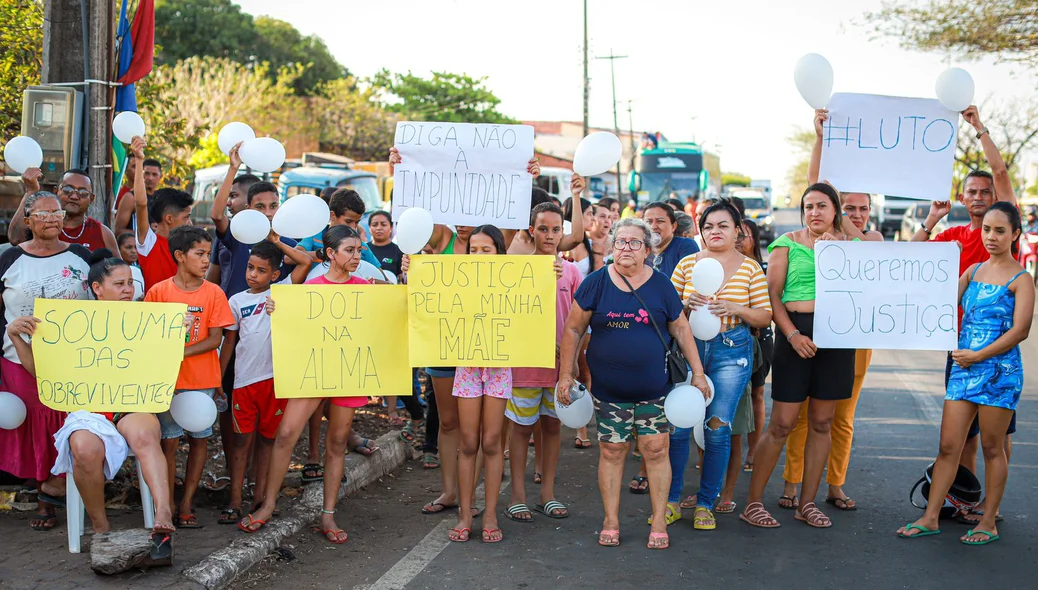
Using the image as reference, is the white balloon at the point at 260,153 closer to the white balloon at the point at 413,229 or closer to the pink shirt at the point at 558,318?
the white balloon at the point at 413,229

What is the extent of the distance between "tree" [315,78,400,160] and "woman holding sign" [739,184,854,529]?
3866cm

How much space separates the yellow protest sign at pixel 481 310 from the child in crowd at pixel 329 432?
39 centimetres

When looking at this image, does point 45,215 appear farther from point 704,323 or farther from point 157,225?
point 704,323

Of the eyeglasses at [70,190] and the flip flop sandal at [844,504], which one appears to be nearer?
the eyeglasses at [70,190]

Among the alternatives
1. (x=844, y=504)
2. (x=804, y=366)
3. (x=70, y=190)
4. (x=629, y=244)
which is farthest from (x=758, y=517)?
(x=70, y=190)

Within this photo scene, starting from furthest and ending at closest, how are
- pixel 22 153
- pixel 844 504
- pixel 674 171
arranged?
pixel 674 171 → pixel 844 504 → pixel 22 153

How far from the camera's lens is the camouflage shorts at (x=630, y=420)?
5082 millimetres

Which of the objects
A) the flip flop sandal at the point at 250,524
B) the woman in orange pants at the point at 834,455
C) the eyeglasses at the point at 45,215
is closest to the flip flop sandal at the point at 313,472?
the flip flop sandal at the point at 250,524

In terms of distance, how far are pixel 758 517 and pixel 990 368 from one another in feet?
5.07

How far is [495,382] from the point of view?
17.3 feet

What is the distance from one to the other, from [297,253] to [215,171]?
18.4 meters

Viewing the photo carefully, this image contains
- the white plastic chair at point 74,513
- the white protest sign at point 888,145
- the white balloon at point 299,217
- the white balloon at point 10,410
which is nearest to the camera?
the white plastic chair at point 74,513

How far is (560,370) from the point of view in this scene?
5.18 m

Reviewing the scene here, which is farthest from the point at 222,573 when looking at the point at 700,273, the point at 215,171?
the point at 215,171
